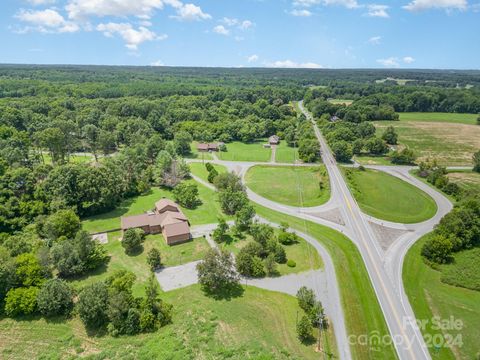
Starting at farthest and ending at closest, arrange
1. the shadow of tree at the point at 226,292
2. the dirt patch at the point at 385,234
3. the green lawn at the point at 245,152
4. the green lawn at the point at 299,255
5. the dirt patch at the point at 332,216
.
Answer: the green lawn at the point at 245,152, the dirt patch at the point at 332,216, the dirt patch at the point at 385,234, the green lawn at the point at 299,255, the shadow of tree at the point at 226,292

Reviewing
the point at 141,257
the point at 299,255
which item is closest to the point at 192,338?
the point at 141,257

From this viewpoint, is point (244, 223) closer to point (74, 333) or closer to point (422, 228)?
point (74, 333)

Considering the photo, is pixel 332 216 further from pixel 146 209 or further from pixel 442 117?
pixel 442 117

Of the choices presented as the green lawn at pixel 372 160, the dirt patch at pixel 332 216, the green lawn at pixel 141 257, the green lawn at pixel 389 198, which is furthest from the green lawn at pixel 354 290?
the green lawn at pixel 372 160

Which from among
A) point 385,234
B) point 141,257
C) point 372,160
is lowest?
point 141,257

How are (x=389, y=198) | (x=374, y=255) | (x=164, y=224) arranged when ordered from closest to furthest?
1. (x=374, y=255)
2. (x=164, y=224)
3. (x=389, y=198)

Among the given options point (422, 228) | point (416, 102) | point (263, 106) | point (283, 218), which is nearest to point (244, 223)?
point (283, 218)

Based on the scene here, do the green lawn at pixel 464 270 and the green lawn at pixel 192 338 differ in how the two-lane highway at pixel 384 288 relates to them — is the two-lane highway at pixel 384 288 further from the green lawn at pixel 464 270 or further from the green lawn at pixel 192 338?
the green lawn at pixel 464 270
